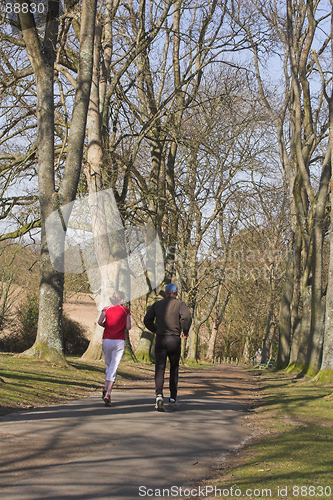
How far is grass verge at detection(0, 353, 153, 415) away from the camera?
859 cm

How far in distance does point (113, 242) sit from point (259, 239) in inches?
731

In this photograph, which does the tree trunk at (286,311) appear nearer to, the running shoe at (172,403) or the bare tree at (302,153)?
the bare tree at (302,153)

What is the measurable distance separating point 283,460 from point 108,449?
173 cm

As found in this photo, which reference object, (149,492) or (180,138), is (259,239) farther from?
(149,492)

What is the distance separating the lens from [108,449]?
5.44 m

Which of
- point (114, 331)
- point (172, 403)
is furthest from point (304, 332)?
point (114, 331)

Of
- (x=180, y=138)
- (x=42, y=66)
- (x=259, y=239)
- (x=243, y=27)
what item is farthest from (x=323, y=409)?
(x=259, y=239)

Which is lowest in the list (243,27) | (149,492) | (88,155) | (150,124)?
(149,492)

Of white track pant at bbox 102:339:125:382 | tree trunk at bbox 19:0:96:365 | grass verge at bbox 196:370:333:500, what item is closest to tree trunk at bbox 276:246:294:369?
tree trunk at bbox 19:0:96:365

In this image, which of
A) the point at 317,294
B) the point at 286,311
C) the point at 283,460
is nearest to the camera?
the point at 283,460

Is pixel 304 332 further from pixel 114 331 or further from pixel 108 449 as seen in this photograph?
pixel 108 449

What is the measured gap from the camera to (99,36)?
1714cm

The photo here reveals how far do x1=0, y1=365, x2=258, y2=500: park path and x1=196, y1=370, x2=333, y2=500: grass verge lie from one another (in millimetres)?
263

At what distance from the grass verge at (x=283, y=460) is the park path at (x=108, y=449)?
0.86ft
